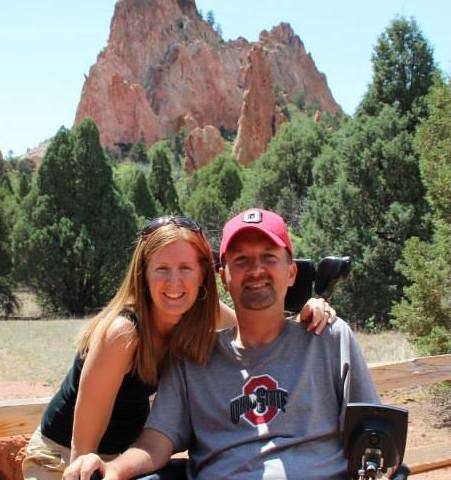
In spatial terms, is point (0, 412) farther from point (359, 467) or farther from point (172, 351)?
point (359, 467)

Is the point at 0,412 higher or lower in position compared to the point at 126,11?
lower

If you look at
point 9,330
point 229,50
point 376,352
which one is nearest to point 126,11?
point 229,50

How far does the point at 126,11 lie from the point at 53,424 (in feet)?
380

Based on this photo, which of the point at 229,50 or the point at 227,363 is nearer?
the point at 227,363

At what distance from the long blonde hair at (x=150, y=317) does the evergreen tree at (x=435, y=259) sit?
16.3ft

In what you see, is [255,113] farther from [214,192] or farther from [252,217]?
[252,217]

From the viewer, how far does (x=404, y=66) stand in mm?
13609

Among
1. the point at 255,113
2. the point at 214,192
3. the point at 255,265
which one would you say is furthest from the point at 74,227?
the point at 255,113

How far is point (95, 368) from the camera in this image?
2.01 m

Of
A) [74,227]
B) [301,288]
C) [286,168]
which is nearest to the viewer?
[301,288]

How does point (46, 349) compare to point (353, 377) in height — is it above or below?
below

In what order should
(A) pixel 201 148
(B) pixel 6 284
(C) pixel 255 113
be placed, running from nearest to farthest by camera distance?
(B) pixel 6 284, (A) pixel 201 148, (C) pixel 255 113

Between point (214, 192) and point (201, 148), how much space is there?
25371 millimetres

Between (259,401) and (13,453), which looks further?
(13,453)
